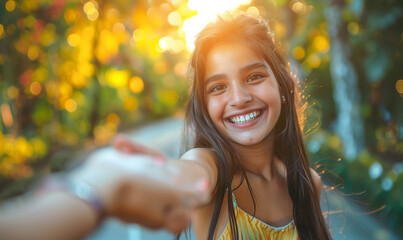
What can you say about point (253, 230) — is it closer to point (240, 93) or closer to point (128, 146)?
point (240, 93)

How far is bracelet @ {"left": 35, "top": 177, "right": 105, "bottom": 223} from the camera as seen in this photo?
1.93 ft

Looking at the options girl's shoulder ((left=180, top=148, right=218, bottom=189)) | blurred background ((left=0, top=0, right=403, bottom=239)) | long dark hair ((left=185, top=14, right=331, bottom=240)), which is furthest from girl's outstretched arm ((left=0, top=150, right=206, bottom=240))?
blurred background ((left=0, top=0, right=403, bottom=239))

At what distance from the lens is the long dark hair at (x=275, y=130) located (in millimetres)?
1657

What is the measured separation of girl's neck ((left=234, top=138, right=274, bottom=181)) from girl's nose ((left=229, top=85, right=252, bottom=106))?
31 centimetres

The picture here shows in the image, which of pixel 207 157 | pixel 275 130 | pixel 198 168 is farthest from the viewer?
pixel 275 130

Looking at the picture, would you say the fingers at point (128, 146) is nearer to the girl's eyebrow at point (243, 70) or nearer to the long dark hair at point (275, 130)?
the long dark hair at point (275, 130)

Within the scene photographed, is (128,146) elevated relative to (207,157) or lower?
elevated

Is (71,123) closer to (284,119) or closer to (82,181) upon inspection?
(284,119)

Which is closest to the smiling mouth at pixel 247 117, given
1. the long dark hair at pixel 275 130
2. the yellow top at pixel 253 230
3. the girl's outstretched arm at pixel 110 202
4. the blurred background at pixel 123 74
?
the long dark hair at pixel 275 130

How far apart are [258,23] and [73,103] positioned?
729 cm

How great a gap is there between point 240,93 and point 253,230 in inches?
28.2

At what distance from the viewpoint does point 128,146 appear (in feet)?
2.41

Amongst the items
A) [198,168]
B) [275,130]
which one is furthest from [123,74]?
[198,168]

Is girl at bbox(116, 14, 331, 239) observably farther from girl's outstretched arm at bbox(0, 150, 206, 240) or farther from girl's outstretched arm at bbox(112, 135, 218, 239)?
girl's outstretched arm at bbox(0, 150, 206, 240)
